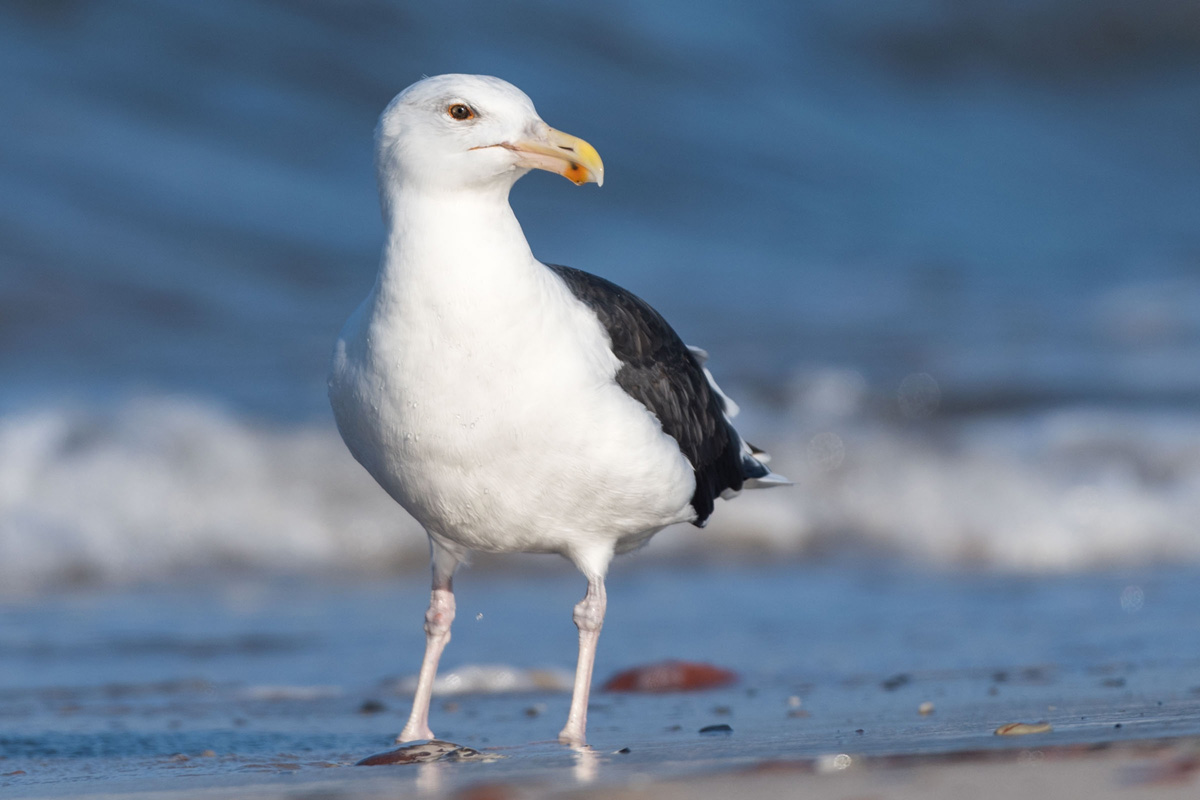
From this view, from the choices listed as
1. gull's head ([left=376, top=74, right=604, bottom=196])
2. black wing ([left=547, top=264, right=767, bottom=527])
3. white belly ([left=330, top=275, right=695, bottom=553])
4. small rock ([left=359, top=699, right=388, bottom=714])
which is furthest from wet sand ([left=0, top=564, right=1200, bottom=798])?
gull's head ([left=376, top=74, right=604, bottom=196])

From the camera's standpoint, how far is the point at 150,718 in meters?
5.26

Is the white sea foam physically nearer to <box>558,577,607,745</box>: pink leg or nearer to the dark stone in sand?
<box>558,577,607,745</box>: pink leg

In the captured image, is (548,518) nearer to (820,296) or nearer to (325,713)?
(325,713)

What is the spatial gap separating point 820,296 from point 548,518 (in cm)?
1212

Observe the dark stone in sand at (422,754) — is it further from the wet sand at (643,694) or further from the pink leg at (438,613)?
the pink leg at (438,613)

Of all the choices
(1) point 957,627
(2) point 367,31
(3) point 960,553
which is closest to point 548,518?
(1) point 957,627

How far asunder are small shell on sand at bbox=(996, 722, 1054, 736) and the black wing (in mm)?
1291

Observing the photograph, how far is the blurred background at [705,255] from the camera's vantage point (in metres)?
8.77

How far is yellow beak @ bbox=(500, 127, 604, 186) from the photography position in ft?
13.2

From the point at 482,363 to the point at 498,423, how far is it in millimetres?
157

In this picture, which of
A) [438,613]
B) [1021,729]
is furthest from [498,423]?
[1021,729]

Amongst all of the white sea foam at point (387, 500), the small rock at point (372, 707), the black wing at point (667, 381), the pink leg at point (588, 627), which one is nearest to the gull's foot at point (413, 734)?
the pink leg at point (588, 627)

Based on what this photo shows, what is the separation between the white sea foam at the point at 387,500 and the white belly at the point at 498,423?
4173 millimetres

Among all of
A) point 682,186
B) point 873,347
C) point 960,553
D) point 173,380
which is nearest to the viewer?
point 960,553
